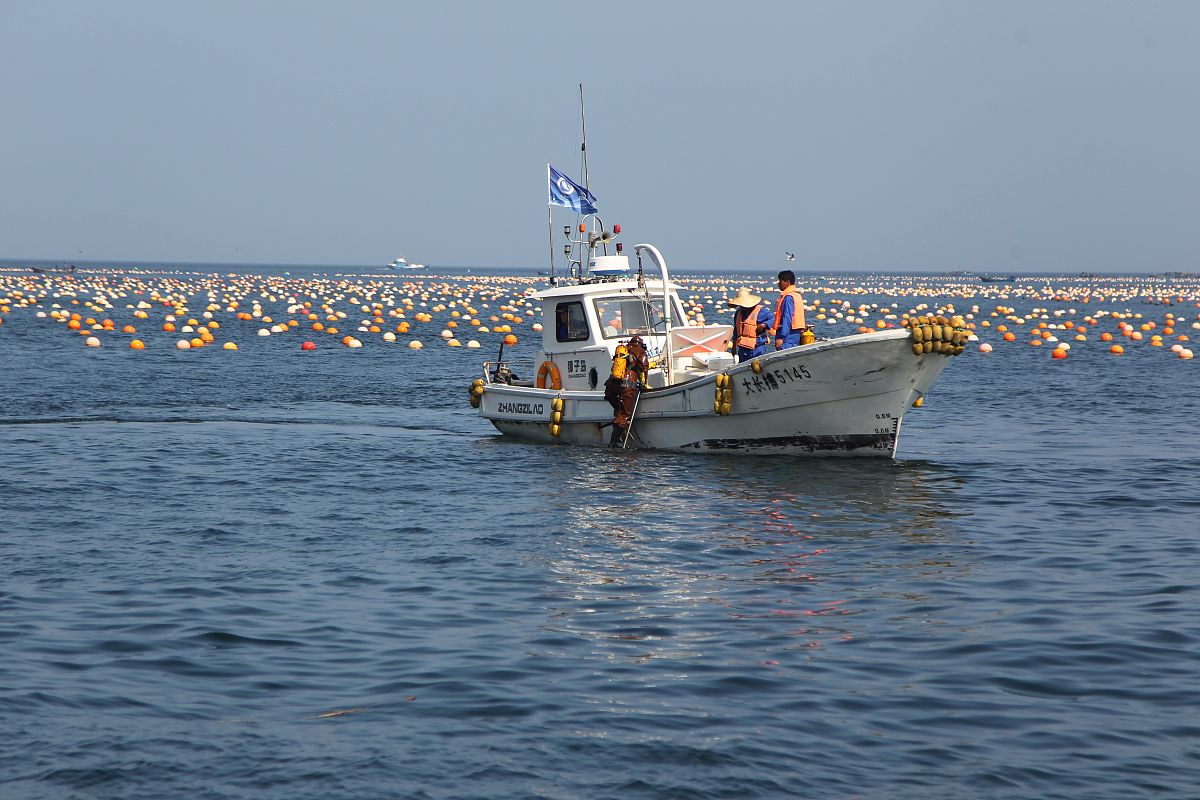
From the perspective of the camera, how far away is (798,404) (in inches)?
701

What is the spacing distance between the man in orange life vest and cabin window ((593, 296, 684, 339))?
2.54 m

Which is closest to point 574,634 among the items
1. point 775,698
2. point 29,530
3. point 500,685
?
point 500,685

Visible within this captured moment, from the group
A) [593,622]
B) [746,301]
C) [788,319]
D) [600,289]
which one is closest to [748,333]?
[746,301]

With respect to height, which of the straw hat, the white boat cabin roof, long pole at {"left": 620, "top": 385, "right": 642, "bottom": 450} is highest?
the white boat cabin roof

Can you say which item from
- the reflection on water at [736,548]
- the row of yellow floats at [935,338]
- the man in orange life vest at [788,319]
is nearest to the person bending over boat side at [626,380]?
the reflection on water at [736,548]

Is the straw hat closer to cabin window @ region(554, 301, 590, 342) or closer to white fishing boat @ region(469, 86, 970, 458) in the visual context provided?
white fishing boat @ region(469, 86, 970, 458)

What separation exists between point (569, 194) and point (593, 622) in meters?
12.0

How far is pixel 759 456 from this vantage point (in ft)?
60.6

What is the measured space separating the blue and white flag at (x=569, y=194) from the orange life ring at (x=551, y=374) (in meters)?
A: 2.58

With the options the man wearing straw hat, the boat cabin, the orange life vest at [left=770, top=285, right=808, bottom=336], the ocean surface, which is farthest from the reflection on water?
the orange life vest at [left=770, top=285, right=808, bottom=336]

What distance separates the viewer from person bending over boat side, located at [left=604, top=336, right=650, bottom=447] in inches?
736

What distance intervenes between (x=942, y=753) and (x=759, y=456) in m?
11.2

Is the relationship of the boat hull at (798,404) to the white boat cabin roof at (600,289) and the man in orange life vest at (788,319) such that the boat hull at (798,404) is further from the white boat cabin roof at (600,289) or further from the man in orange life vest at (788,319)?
the white boat cabin roof at (600,289)

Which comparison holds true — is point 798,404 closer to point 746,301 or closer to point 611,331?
point 746,301
